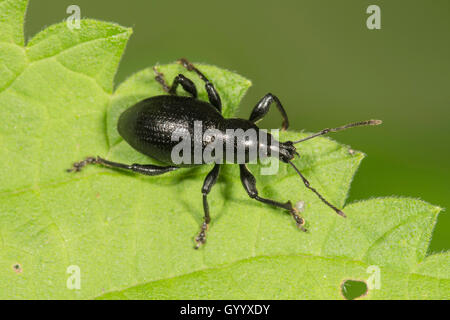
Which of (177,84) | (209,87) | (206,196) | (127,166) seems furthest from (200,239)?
(177,84)

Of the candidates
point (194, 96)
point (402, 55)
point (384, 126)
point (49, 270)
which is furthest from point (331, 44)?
point (49, 270)

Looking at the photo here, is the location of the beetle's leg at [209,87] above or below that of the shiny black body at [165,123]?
above

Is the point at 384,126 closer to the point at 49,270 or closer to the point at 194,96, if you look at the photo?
the point at 194,96

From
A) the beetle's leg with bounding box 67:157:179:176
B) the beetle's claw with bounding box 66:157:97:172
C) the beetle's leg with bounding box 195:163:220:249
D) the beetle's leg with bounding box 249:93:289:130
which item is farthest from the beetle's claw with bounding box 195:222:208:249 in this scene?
the beetle's leg with bounding box 249:93:289:130

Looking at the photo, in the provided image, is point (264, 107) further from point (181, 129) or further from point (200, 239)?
point (200, 239)

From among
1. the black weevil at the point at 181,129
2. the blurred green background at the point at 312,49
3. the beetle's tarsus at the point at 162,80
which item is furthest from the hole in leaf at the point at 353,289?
the beetle's tarsus at the point at 162,80

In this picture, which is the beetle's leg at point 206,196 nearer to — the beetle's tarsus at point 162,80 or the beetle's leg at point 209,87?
the beetle's leg at point 209,87
